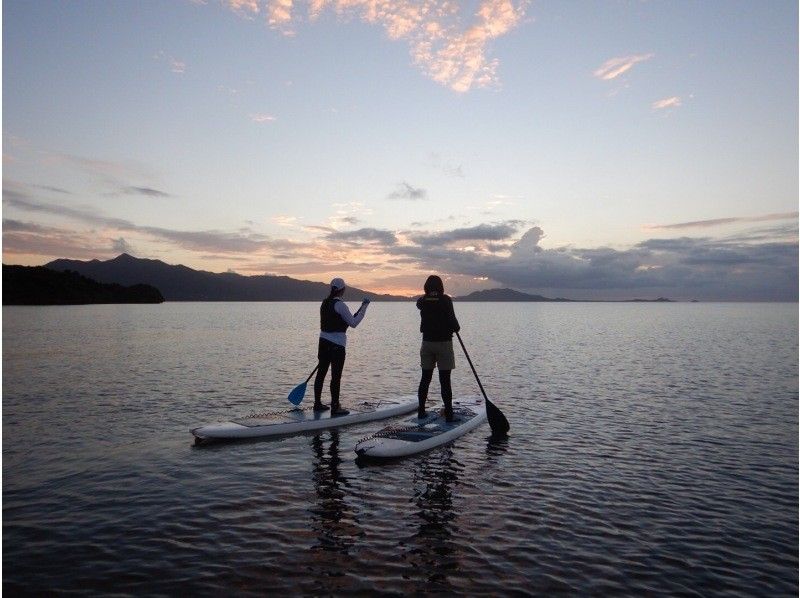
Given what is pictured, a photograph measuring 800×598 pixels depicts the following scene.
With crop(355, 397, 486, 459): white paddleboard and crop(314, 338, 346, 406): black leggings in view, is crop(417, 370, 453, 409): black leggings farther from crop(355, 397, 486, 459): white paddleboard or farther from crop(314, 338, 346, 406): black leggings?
crop(314, 338, 346, 406): black leggings

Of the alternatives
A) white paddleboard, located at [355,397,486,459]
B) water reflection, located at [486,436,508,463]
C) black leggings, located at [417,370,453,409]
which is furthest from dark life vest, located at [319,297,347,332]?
water reflection, located at [486,436,508,463]

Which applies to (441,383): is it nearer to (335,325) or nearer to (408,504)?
(335,325)

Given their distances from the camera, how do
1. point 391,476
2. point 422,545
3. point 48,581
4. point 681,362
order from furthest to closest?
point 681,362, point 391,476, point 422,545, point 48,581

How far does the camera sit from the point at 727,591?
6848 millimetres

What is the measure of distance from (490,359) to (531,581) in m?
32.1

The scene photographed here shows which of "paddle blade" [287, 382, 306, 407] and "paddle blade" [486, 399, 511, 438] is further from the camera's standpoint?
"paddle blade" [287, 382, 306, 407]

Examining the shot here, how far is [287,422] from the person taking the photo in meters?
14.3

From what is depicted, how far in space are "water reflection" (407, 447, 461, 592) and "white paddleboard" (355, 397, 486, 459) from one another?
1.90 feet

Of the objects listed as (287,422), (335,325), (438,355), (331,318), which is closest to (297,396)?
(287,422)

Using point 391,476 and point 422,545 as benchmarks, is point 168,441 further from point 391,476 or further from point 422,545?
point 422,545

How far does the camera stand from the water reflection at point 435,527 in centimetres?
707

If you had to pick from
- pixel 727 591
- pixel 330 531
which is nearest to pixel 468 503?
pixel 330 531

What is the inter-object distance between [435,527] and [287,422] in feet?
22.4

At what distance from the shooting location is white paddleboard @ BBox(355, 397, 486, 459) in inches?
469
